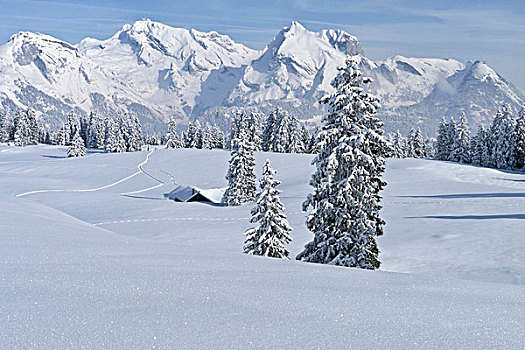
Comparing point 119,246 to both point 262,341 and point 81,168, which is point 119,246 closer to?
point 262,341

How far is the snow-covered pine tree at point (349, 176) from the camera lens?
13.3m

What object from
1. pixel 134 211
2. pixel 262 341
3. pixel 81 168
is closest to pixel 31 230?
pixel 262 341

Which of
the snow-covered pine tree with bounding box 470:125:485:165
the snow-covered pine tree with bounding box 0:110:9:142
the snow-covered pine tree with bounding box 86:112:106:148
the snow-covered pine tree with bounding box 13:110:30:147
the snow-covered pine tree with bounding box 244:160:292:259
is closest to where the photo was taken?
the snow-covered pine tree with bounding box 244:160:292:259

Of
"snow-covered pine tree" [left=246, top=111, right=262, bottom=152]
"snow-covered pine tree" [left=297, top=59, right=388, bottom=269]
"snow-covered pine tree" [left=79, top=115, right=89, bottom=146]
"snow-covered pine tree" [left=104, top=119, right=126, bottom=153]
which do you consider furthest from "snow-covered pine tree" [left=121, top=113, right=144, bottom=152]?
"snow-covered pine tree" [left=297, top=59, right=388, bottom=269]

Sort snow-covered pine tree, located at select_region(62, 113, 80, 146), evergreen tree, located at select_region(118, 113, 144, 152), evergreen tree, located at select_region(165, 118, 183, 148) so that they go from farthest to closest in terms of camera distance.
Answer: snow-covered pine tree, located at select_region(62, 113, 80, 146) → evergreen tree, located at select_region(165, 118, 183, 148) → evergreen tree, located at select_region(118, 113, 144, 152)

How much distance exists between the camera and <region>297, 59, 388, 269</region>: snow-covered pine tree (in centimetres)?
1334

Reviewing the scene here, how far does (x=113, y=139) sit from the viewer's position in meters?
108

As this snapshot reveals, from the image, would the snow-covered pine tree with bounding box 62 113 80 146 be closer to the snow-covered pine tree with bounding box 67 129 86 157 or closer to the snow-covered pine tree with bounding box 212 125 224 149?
the snow-covered pine tree with bounding box 67 129 86 157

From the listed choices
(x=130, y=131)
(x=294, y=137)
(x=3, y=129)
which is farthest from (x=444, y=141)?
(x=3, y=129)

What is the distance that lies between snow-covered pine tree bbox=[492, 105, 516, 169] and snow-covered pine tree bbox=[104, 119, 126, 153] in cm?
8816

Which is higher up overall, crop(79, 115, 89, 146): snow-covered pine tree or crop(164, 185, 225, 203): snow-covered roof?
crop(79, 115, 89, 146): snow-covered pine tree

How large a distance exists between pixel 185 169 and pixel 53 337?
69.7m

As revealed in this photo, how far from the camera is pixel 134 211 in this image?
37.6m

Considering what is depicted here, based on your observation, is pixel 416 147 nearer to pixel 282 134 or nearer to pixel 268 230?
pixel 282 134
